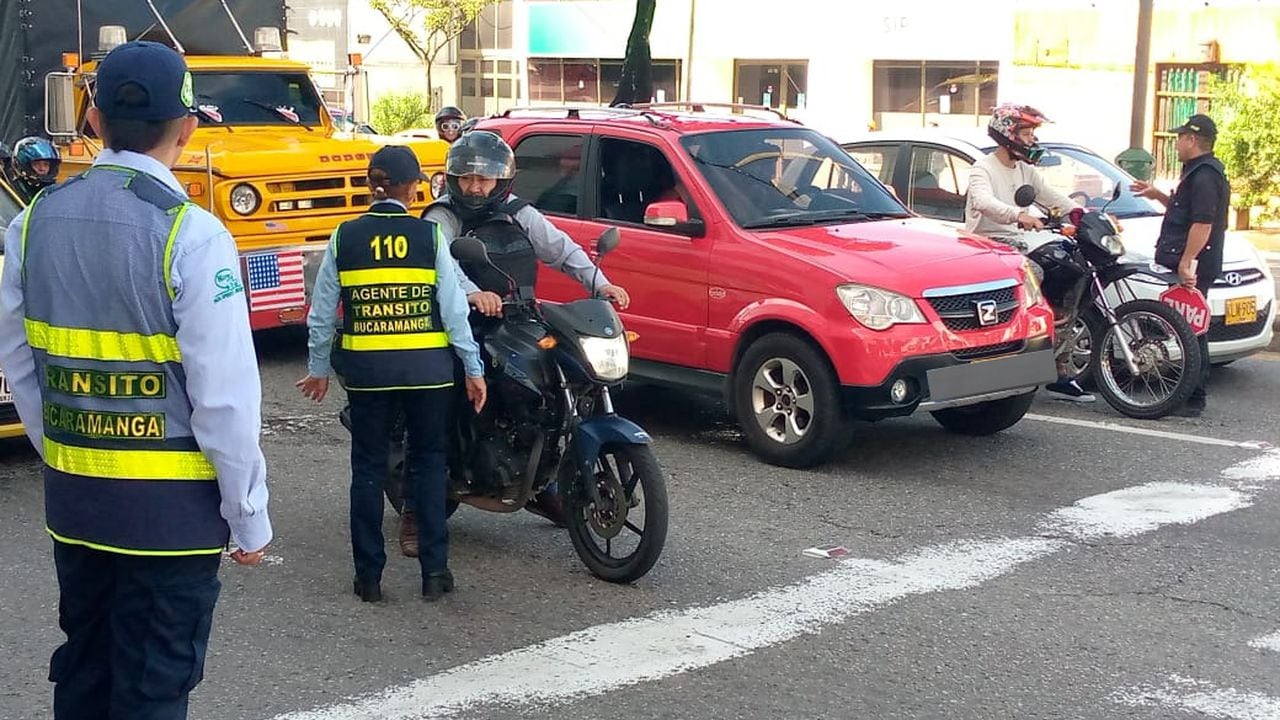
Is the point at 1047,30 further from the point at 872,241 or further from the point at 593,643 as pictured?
the point at 593,643

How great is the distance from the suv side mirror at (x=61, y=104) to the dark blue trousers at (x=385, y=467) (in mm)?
6436

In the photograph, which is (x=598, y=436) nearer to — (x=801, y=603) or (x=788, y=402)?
(x=801, y=603)

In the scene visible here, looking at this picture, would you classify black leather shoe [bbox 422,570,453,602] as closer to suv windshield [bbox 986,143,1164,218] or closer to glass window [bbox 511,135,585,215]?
glass window [bbox 511,135,585,215]

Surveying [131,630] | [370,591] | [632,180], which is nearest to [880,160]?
[632,180]

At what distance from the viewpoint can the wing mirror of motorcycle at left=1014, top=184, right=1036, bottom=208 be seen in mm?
9391

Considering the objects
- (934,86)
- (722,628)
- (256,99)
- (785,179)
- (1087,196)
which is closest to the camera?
(722,628)

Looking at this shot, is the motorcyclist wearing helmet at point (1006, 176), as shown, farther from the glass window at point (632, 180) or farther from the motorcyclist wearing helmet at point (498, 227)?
the motorcyclist wearing helmet at point (498, 227)

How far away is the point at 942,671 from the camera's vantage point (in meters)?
5.34

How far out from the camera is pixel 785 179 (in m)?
9.09

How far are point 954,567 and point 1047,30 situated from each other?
26358 mm

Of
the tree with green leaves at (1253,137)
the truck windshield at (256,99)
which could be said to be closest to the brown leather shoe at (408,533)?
the truck windshield at (256,99)

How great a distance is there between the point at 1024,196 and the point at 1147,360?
128 centimetres

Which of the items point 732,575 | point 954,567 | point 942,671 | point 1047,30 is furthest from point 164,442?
point 1047,30

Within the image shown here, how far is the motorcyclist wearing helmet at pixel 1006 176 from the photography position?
9.94 m
